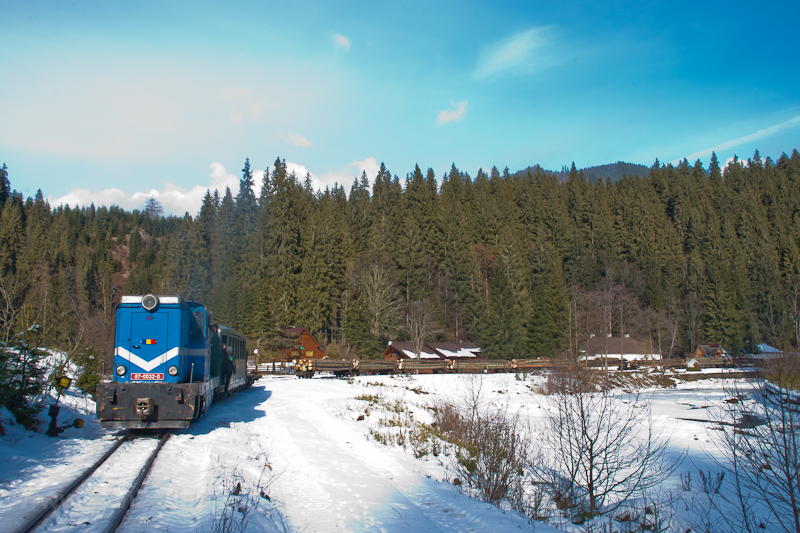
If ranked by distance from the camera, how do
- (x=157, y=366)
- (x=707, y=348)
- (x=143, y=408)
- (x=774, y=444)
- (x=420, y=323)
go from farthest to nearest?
(x=707, y=348) → (x=420, y=323) → (x=157, y=366) → (x=143, y=408) → (x=774, y=444)

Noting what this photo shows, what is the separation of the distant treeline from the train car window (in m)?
36.4

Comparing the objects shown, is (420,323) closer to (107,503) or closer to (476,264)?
(476,264)

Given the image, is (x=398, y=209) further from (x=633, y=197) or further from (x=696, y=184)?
(x=696, y=184)

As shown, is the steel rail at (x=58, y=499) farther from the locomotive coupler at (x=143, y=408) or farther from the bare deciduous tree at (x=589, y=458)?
the bare deciduous tree at (x=589, y=458)

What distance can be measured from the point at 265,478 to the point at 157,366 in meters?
4.24

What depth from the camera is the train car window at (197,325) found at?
1198cm

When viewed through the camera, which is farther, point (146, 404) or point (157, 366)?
point (157, 366)

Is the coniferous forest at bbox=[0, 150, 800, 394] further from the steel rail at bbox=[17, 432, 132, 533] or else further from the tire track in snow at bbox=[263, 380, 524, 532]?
the steel rail at bbox=[17, 432, 132, 533]

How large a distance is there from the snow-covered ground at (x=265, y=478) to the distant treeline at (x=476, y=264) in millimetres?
36447

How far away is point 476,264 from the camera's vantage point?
71.5 meters

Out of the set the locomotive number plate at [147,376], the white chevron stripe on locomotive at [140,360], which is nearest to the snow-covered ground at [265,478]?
the locomotive number plate at [147,376]

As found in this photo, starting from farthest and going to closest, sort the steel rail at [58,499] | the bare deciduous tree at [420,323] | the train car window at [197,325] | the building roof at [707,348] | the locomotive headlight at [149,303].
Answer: the building roof at [707,348], the bare deciduous tree at [420,323], the train car window at [197,325], the locomotive headlight at [149,303], the steel rail at [58,499]

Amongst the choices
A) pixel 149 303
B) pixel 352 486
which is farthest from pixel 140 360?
pixel 352 486

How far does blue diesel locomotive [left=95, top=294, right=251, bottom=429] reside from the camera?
33.9 ft
